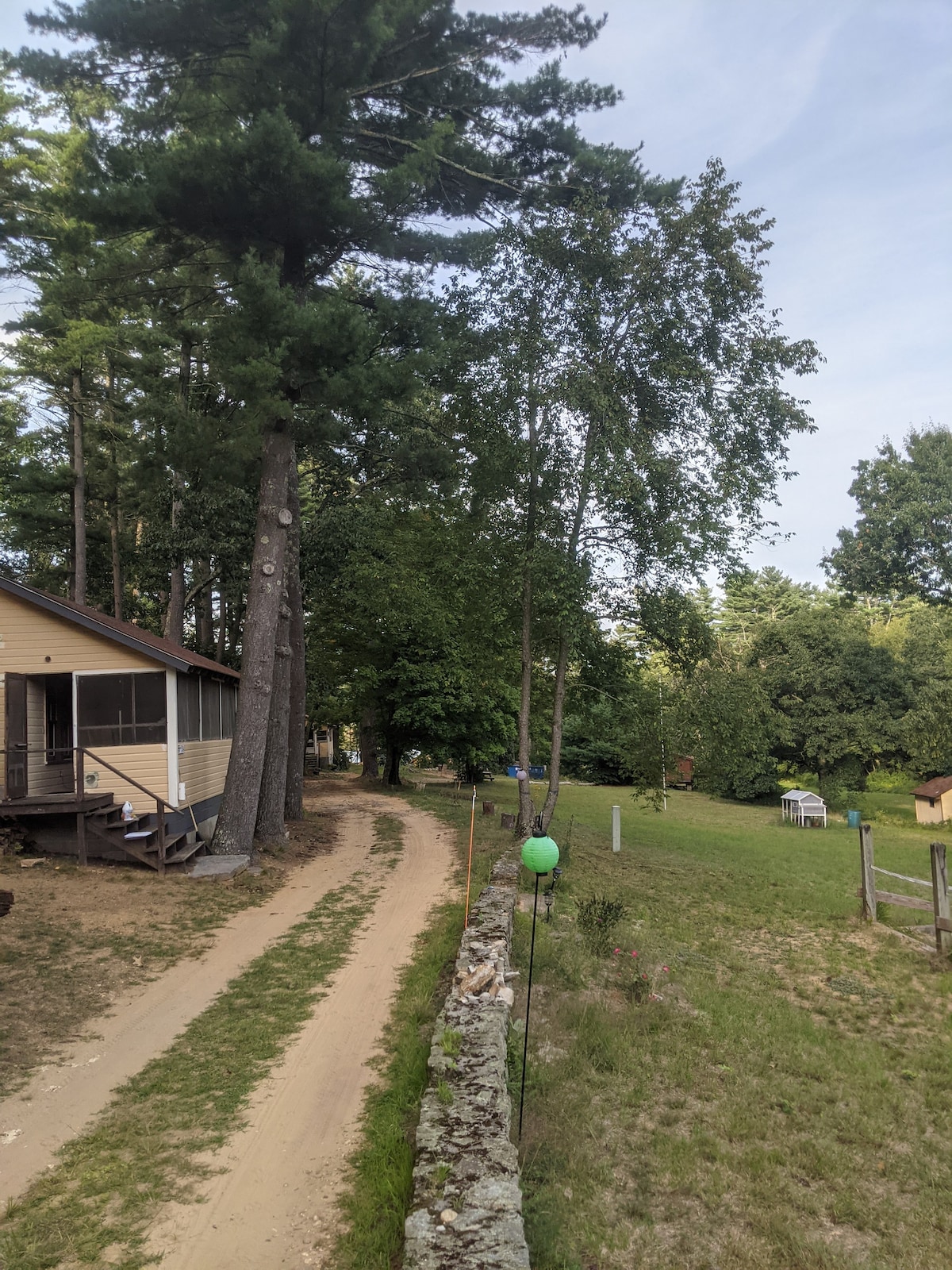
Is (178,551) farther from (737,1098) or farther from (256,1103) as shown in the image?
(737,1098)

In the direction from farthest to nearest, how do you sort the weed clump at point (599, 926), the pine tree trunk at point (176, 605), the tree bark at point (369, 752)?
the tree bark at point (369, 752), the pine tree trunk at point (176, 605), the weed clump at point (599, 926)

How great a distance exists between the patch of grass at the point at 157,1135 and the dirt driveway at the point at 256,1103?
0.44ft

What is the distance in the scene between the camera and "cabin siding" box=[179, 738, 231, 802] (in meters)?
14.6

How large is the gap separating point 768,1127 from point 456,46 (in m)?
15.5

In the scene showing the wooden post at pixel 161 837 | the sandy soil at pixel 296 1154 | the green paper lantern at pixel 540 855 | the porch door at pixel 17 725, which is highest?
the porch door at pixel 17 725

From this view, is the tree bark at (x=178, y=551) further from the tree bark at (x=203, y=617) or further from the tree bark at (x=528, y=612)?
the tree bark at (x=528, y=612)

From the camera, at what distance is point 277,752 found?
1566 centimetres

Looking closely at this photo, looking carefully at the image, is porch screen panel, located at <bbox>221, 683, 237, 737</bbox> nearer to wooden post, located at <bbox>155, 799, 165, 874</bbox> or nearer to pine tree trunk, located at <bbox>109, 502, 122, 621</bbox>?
wooden post, located at <bbox>155, 799, 165, 874</bbox>

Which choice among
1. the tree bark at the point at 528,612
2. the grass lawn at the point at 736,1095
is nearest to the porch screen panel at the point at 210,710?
the tree bark at the point at 528,612

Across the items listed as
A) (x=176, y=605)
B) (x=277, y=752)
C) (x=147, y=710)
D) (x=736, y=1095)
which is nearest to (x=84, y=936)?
(x=147, y=710)

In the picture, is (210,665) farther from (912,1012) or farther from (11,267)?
(912,1012)

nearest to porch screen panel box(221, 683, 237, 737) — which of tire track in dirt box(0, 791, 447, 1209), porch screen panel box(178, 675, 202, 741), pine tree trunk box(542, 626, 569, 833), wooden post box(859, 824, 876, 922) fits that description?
porch screen panel box(178, 675, 202, 741)

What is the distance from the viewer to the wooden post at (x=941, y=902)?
9805 mm

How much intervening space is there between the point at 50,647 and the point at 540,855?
35.8 ft
